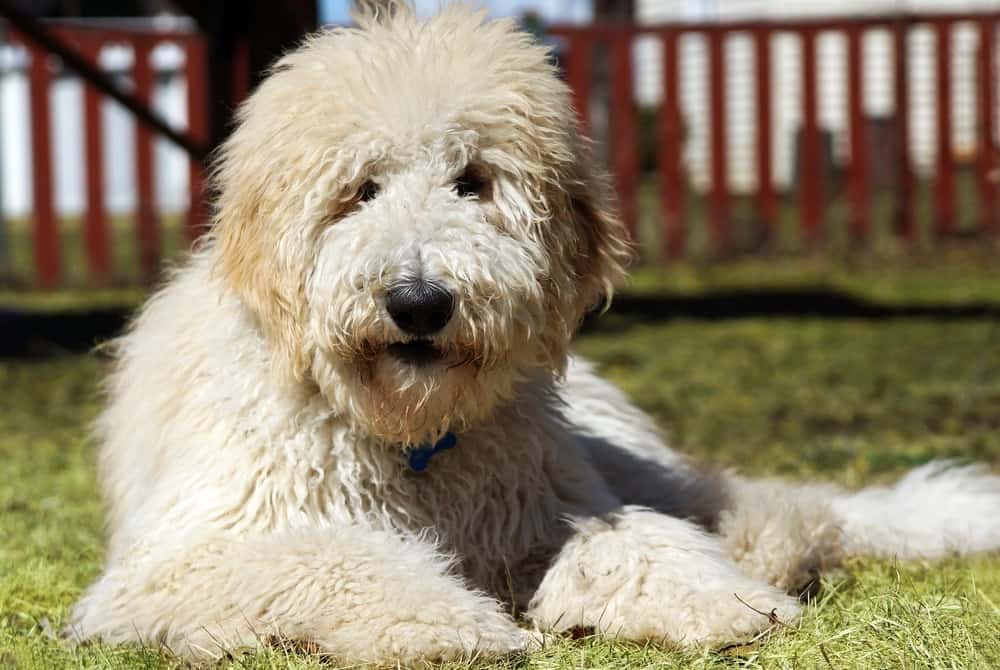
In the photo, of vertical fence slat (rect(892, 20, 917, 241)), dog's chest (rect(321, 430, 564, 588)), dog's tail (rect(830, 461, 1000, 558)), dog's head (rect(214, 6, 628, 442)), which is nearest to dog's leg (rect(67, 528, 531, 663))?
dog's chest (rect(321, 430, 564, 588))

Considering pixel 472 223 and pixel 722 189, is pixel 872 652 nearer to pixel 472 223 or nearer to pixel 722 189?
pixel 472 223

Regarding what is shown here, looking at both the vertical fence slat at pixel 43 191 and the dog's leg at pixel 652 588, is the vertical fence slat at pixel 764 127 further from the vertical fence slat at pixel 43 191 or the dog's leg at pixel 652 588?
the dog's leg at pixel 652 588

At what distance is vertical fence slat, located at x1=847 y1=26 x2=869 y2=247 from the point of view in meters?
11.9

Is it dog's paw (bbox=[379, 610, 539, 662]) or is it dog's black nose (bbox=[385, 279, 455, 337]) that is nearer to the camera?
dog's paw (bbox=[379, 610, 539, 662])

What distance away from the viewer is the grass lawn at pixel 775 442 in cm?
272

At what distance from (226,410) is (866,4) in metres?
20.1

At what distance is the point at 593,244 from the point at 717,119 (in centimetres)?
907

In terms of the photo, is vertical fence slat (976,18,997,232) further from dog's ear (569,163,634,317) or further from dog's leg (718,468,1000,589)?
dog's ear (569,163,634,317)

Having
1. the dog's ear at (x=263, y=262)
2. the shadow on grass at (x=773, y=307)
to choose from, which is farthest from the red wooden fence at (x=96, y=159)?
the dog's ear at (x=263, y=262)

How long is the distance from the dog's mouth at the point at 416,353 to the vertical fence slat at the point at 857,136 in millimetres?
9589

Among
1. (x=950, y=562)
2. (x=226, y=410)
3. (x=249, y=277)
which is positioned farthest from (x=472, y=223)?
(x=950, y=562)

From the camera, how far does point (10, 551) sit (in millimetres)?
3961

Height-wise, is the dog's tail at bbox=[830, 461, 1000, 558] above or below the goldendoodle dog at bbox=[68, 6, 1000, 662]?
below

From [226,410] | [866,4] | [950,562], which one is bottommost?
[950,562]
